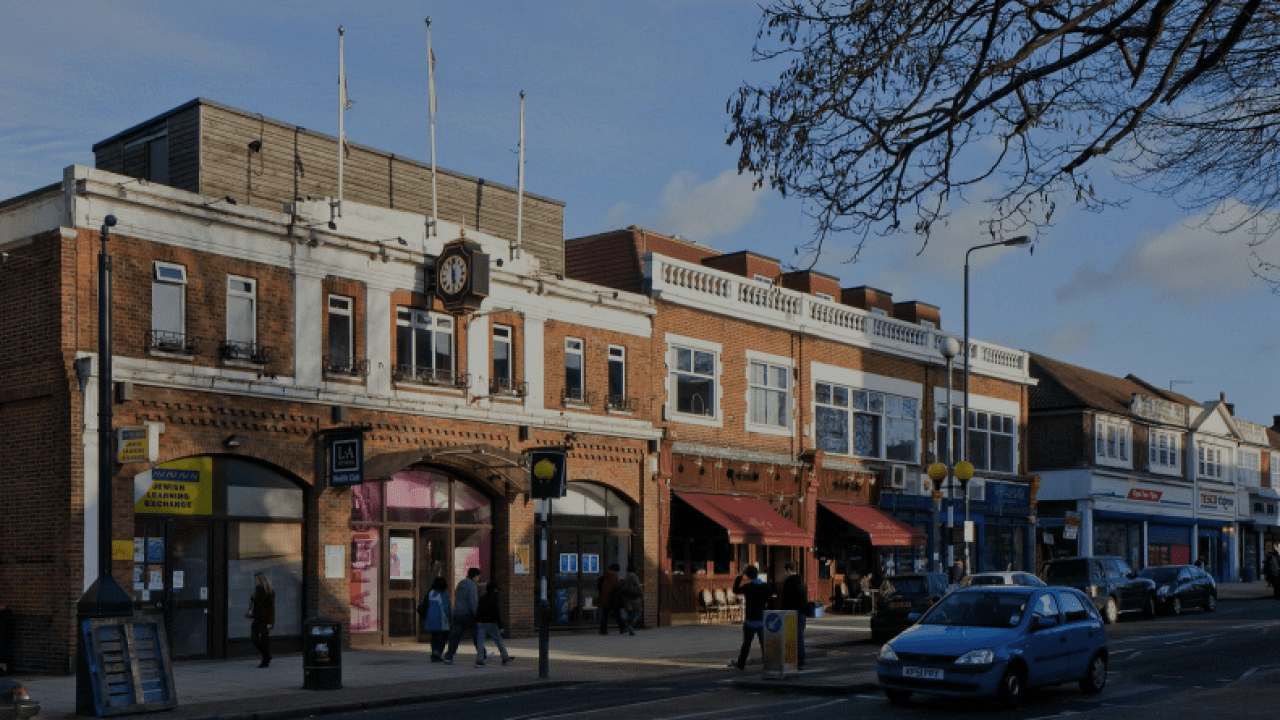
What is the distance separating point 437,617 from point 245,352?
5955 mm

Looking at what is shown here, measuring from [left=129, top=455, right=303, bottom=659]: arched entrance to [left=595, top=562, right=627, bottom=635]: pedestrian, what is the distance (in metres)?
8.15

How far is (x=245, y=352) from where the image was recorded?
27516mm

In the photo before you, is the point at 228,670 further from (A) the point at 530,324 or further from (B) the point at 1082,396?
(B) the point at 1082,396

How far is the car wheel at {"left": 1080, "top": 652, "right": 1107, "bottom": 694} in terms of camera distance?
20.9 m

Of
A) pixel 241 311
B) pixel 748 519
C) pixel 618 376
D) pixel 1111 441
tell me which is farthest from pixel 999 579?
pixel 1111 441

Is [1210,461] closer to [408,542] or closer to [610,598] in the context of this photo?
[610,598]

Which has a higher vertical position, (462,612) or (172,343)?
(172,343)

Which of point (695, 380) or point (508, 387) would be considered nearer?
point (508, 387)

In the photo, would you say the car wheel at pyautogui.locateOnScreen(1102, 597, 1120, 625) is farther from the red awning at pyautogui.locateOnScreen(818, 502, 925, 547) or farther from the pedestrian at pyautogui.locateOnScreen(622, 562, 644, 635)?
the pedestrian at pyautogui.locateOnScreen(622, 562, 644, 635)

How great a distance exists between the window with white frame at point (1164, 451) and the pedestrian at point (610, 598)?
3961 cm

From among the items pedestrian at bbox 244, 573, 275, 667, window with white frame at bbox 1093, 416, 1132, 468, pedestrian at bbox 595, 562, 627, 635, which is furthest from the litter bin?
window with white frame at bbox 1093, 416, 1132, 468

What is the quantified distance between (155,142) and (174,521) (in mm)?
7974

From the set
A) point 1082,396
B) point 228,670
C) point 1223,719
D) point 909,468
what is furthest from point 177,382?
point 1082,396

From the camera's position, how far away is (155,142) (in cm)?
2973
